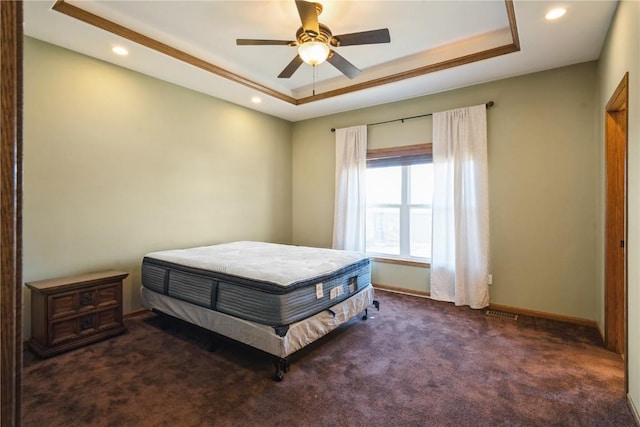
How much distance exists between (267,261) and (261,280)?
1.94ft

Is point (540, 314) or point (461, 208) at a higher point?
point (461, 208)

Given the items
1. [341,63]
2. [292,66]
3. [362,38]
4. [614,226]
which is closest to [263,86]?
[292,66]

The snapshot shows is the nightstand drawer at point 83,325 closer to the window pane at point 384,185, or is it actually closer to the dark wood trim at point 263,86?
the dark wood trim at point 263,86

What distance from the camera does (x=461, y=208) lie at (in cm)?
396

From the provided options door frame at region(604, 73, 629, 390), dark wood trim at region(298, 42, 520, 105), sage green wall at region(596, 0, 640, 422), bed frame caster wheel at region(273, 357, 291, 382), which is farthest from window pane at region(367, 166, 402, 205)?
bed frame caster wheel at region(273, 357, 291, 382)

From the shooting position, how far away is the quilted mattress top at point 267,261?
2.56m

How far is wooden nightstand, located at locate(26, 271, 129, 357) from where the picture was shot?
8.66ft

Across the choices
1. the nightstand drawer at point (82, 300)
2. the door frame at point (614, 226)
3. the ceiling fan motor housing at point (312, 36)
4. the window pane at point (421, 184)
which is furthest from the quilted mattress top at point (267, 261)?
the door frame at point (614, 226)

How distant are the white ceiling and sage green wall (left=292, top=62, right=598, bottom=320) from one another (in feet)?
0.77

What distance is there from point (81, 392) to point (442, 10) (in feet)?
13.2

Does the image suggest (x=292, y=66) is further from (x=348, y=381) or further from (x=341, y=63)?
(x=348, y=381)

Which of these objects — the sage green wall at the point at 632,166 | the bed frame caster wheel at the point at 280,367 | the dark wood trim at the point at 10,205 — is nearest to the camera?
the dark wood trim at the point at 10,205

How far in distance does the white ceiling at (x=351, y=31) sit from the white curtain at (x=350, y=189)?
83 cm

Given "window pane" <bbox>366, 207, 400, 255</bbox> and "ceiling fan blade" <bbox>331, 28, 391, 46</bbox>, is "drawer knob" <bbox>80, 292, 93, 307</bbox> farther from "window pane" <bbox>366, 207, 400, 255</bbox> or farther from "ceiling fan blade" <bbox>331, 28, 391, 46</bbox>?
"window pane" <bbox>366, 207, 400, 255</bbox>
